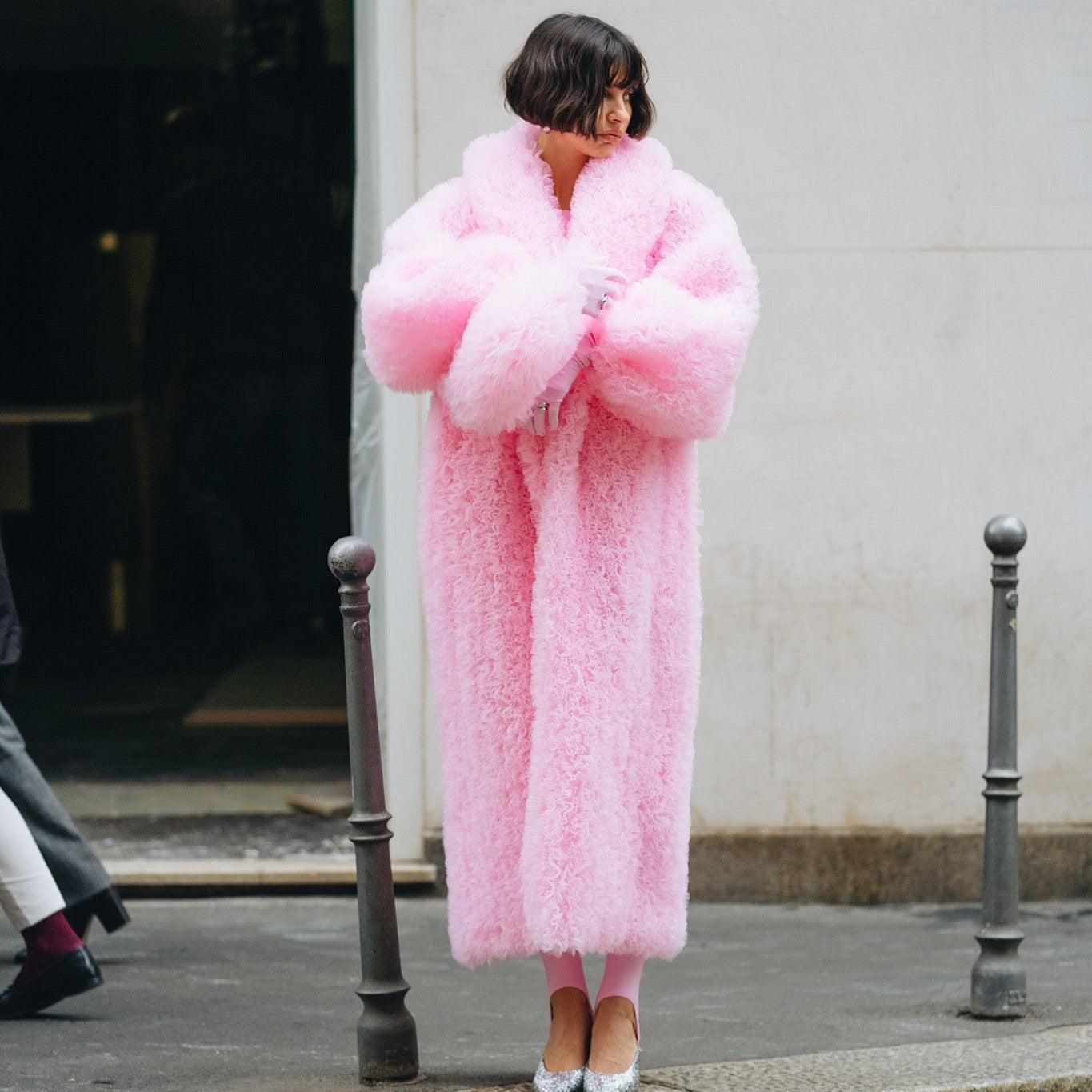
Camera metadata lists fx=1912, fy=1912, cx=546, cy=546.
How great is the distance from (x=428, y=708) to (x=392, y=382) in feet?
8.23

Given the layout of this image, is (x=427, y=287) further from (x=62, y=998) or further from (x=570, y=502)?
(x=62, y=998)

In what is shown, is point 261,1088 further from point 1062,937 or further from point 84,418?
point 84,418

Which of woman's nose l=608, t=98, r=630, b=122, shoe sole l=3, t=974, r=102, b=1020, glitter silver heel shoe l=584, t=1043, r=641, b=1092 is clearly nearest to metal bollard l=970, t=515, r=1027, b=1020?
glitter silver heel shoe l=584, t=1043, r=641, b=1092

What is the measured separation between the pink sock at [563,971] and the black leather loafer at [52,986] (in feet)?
4.53

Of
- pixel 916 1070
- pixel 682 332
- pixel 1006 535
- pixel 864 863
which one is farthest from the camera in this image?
pixel 864 863

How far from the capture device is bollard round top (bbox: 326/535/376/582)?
153 inches

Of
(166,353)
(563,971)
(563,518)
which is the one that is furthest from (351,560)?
(166,353)

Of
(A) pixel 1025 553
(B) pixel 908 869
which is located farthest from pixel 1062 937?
(A) pixel 1025 553

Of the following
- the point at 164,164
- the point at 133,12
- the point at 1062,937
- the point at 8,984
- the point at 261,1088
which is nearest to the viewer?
the point at 261,1088

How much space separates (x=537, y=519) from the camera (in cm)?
368

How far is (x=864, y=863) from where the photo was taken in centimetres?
608

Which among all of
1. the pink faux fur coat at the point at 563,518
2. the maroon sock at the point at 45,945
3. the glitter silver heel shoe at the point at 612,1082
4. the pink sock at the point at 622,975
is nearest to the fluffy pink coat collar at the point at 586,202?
the pink faux fur coat at the point at 563,518

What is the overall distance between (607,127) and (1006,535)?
60.7 inches

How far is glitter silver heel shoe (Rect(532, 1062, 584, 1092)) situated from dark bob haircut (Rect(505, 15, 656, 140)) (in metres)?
1.81
